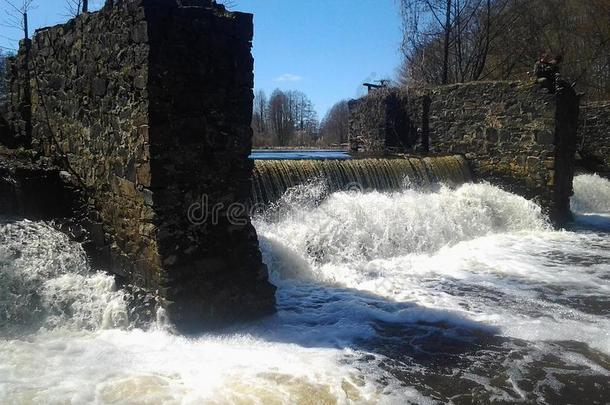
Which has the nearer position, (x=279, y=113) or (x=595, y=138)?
(x=595, y=138)

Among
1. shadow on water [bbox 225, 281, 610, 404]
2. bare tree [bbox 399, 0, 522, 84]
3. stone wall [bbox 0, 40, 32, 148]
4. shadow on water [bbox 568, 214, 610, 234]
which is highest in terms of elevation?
bare tree [bbox 399, 0, 522, 84]

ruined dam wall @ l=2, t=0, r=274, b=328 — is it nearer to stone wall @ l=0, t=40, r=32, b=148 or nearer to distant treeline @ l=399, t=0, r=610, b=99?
stone wall @ l=0, t=40, r=32, b=148

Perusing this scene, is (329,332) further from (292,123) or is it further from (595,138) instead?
(292,123)

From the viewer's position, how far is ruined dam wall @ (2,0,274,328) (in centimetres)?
443

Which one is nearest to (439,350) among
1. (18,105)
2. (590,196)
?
(18,105)

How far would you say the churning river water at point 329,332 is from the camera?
11.8ft

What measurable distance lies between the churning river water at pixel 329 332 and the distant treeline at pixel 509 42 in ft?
40.2

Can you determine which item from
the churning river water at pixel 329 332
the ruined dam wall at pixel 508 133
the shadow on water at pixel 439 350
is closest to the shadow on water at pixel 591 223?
the ruined dam wall at pixel 508 133

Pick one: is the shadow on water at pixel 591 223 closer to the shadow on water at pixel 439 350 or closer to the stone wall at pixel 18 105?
the shadow on water at pixel 439 350

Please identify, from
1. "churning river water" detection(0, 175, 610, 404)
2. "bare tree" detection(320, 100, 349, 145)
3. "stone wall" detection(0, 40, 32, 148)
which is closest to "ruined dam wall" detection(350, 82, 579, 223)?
"churning river water" detection(0, 175, 610, 404)

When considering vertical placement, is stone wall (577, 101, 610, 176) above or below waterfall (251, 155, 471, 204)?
above

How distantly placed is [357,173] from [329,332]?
4650mm

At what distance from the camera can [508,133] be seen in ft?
37.2

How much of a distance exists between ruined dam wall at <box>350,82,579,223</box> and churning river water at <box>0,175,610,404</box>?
148 inches
